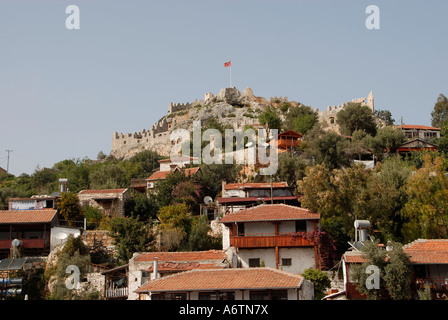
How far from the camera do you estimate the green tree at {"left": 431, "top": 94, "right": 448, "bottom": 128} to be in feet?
257

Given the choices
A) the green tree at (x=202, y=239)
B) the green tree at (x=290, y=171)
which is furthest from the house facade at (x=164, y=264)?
the green tree at (x=290, y=171)

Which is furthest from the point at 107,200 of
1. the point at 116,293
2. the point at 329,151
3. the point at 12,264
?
the point at 329,151

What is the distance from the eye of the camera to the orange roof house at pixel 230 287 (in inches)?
1003

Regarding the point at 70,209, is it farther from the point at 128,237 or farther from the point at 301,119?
the point at 301,119

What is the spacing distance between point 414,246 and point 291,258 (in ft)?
23.7

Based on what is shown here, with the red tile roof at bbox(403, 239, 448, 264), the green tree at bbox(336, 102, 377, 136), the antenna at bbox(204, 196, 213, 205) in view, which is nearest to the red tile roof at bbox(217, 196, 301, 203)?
the antenna at bbox(204, 196, 213, 205)

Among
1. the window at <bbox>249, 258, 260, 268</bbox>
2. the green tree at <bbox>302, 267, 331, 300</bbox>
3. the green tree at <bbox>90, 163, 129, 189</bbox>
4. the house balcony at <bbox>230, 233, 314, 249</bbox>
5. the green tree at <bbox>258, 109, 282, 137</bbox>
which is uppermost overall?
the green tree at <bbox>258, 109, 282, 137</bbox>

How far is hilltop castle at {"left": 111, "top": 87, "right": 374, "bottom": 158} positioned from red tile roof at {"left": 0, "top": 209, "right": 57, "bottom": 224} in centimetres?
4650

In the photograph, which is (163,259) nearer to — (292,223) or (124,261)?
(124,261)

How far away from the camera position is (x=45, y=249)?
37.0 m

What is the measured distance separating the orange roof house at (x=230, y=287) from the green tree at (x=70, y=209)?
1608cm

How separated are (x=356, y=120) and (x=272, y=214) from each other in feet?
112

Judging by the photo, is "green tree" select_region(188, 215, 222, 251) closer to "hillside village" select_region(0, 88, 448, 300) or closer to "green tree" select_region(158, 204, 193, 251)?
"hillside village" select_region(0, 88, 448, 300)
